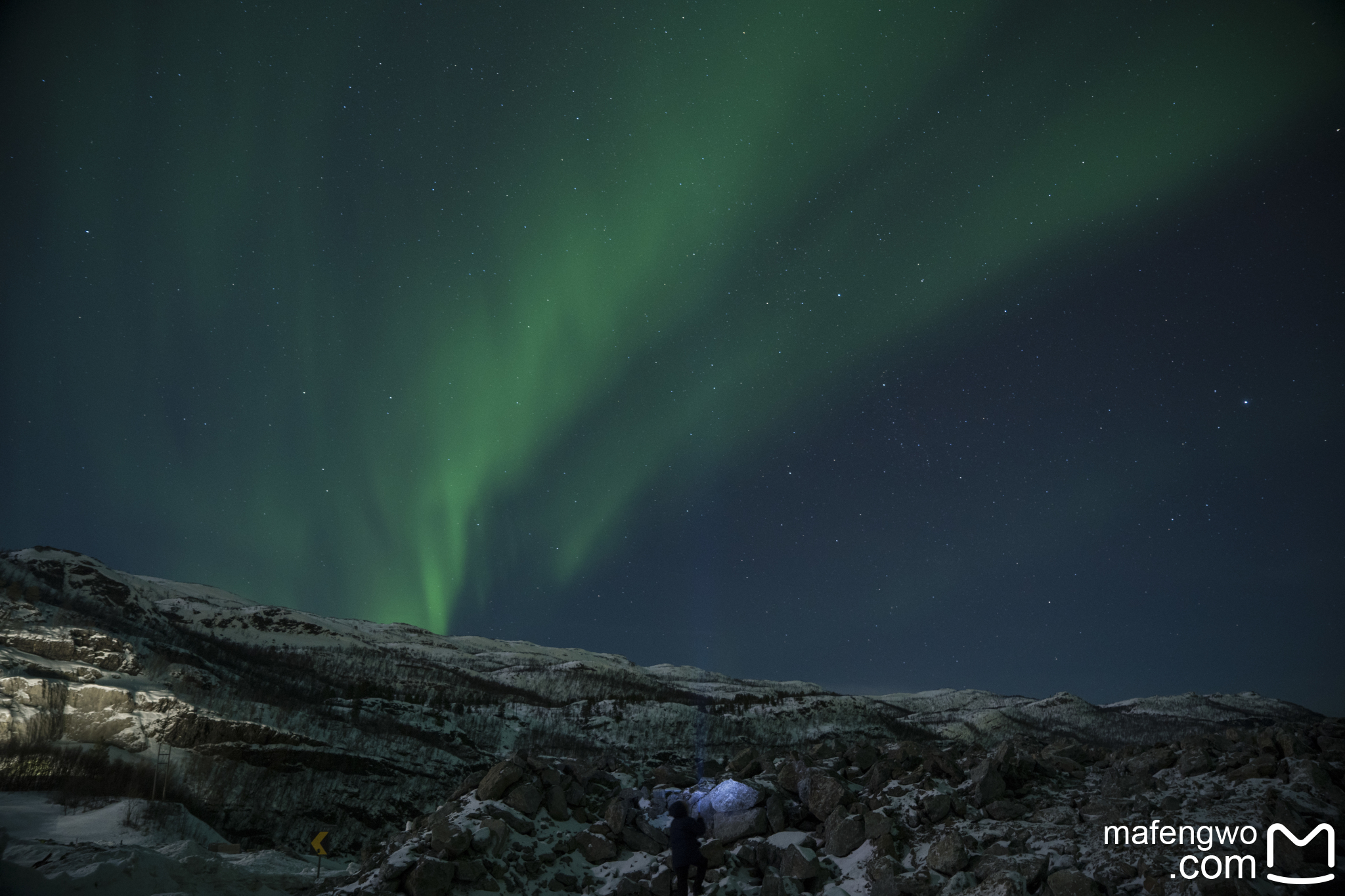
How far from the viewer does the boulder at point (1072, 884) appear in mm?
9454

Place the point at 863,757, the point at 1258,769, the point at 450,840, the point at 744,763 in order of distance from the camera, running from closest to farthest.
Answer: the point at 450,840, the point at 1258,769, the point at 863,757, the point at 744,763

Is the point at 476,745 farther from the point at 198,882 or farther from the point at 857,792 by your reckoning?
the point at 857,792

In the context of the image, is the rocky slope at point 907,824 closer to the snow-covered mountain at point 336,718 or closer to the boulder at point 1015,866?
the boulder at point 1015,866

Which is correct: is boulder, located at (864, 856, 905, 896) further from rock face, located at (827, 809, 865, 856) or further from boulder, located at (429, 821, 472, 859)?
boulder, located at (429, 821, 472, 859)

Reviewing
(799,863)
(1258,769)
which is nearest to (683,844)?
(799,863)

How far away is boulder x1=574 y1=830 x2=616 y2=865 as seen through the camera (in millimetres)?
12945

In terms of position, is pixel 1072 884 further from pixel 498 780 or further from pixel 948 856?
pixel 498 780

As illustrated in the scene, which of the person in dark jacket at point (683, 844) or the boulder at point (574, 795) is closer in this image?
the person in dark jacket at point (683, 844)

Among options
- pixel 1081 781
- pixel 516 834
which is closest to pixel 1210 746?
pixel 1081 781

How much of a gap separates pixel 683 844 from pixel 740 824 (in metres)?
2.71

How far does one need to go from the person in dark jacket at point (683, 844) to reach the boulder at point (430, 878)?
3.78 m

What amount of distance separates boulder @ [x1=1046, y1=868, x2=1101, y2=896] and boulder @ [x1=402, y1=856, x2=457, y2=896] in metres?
9.28

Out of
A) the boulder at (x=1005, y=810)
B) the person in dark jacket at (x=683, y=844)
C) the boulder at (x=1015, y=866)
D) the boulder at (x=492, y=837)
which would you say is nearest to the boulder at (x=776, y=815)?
the person in dark jacket at (x=683, y=844)

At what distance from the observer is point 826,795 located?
13438 mm
